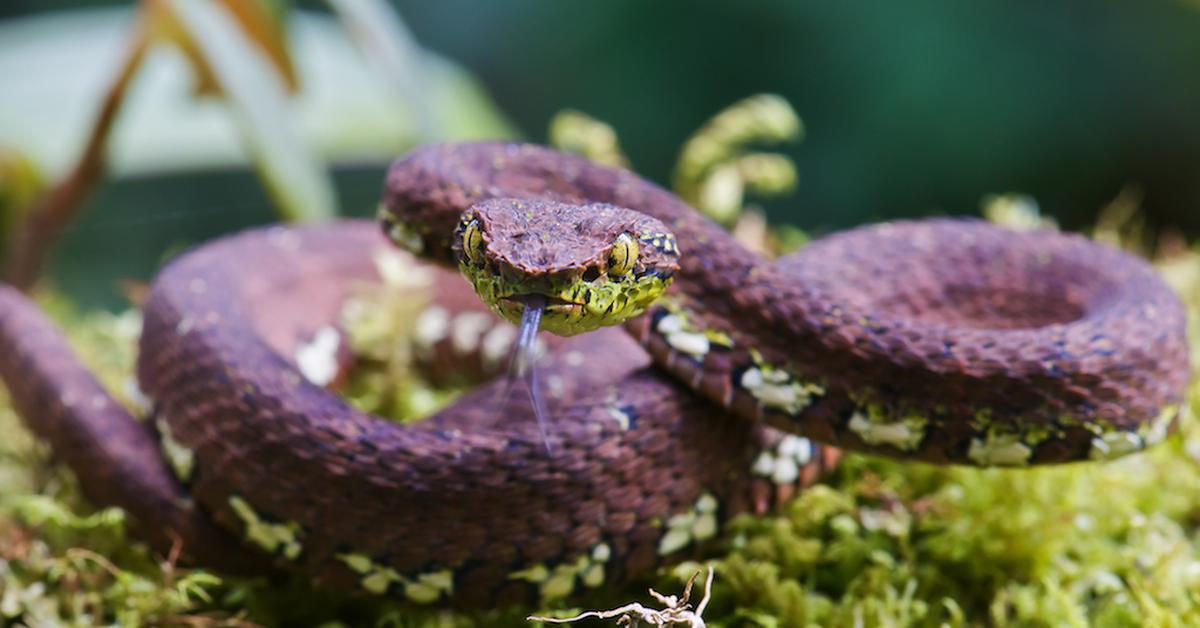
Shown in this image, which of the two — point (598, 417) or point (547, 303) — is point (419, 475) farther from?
point (547, 303)

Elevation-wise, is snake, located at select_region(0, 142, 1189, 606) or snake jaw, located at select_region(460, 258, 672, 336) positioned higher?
snake jaw, located at select_region(460, 258, 672, 336)

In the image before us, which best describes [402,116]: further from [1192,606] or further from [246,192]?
[1192,606]

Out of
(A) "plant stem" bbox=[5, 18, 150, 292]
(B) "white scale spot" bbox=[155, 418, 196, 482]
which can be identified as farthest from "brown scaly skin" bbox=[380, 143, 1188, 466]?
(A) "plant stem" bbox=[5, 18, 150, 292]

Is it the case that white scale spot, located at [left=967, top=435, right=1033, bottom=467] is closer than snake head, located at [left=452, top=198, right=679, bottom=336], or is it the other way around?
snake head, located at [left=452, top=198, right=679, bottom=336]

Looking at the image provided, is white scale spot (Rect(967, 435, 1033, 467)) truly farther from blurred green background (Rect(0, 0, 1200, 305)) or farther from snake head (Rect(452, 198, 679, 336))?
blurred green background (Rect(0, 0, 1200, 305))

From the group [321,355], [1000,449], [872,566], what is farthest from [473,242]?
[321,355]

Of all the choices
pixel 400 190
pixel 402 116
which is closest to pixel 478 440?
pixel 400 190

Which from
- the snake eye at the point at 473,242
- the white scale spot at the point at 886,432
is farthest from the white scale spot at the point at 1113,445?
the snake eye at the point at 473,242
